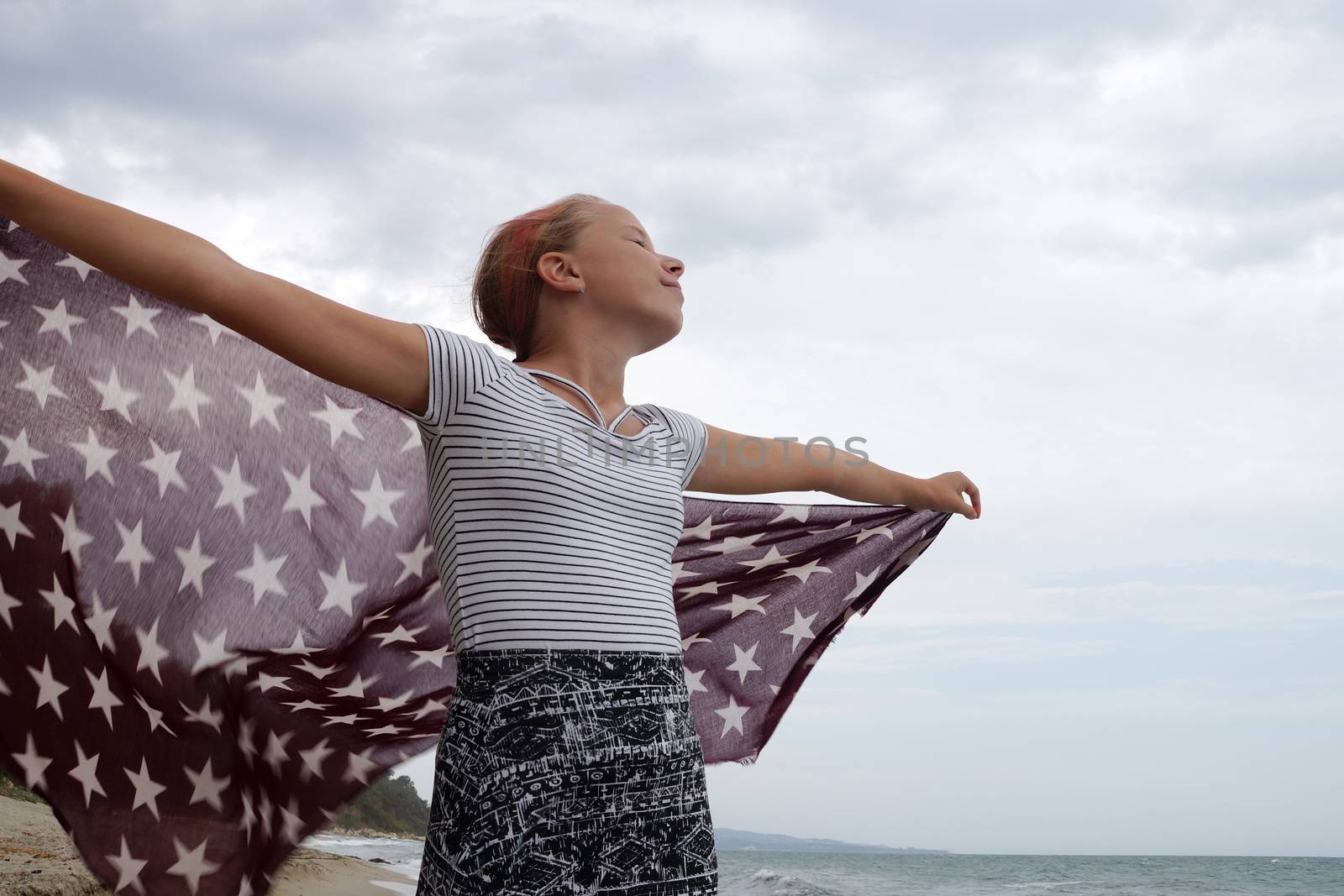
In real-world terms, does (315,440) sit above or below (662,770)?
above

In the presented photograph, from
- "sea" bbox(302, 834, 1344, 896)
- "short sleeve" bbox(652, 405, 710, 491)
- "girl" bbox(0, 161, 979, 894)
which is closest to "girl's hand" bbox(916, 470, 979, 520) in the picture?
"short sleeve" bbox(652, 405, 710, 491)

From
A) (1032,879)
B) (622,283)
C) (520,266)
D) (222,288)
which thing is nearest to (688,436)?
(622,283)

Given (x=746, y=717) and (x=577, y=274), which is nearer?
(x=577, y=274)

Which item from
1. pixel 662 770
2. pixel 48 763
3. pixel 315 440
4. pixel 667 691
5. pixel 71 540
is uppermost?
pixel 315 440

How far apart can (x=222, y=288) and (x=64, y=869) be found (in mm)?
5893

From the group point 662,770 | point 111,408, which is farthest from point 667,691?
point 111,408

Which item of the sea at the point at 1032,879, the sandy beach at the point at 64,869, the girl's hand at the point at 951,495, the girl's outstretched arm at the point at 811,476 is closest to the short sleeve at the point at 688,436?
the girl's outstretched arm at the point at 811,476

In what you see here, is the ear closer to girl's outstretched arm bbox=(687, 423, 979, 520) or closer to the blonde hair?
the blonde hair

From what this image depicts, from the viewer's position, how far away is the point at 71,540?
2.49 m

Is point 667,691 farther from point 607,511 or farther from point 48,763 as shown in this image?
point 48,763

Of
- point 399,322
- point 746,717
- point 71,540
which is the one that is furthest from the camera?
point 746,717

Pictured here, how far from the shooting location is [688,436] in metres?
2.31

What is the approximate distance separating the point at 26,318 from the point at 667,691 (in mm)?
1808

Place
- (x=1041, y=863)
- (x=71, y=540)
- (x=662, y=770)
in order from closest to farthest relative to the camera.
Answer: (x=662, y=770)
(x=71, y=540)
(x=1041, y=863)
